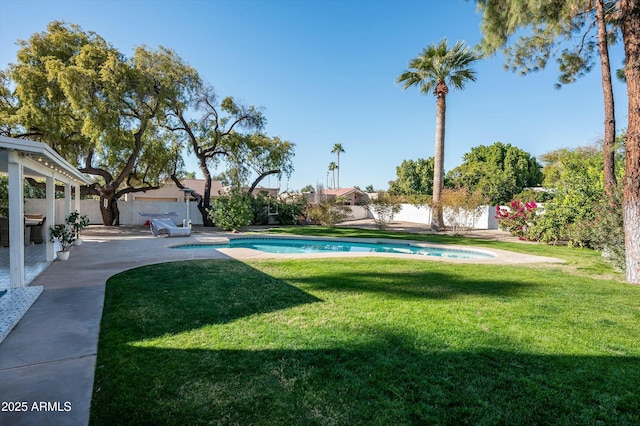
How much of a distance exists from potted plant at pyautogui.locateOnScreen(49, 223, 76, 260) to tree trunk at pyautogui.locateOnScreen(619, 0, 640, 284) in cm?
1257

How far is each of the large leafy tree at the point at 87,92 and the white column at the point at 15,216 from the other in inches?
403

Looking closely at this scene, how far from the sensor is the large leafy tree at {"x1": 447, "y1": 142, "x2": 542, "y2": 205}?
33844 mm

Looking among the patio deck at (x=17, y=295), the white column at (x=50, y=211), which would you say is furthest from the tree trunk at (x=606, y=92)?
the white column at (x=50, y=211)

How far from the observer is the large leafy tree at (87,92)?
1398 centimetres

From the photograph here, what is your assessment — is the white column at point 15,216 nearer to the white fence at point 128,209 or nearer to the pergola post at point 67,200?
the pergola post at point 67,200

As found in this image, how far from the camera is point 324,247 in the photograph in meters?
13.7

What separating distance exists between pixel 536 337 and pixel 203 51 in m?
16.5

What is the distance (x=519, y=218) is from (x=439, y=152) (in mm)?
5260

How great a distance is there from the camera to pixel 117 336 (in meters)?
3.67

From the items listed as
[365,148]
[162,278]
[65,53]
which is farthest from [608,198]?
A: [365,148]

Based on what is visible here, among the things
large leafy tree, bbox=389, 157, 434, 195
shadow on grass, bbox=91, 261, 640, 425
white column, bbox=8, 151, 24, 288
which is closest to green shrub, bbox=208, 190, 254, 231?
white column, bbox=8, 151, 24, 288

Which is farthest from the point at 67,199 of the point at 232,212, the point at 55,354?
the point at 55,354

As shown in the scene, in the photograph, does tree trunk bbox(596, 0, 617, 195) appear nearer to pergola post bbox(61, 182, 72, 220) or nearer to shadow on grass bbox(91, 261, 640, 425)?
shadow on grass bbox(91, 261, 640, 425)

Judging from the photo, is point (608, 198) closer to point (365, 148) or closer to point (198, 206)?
point (198, 206)
